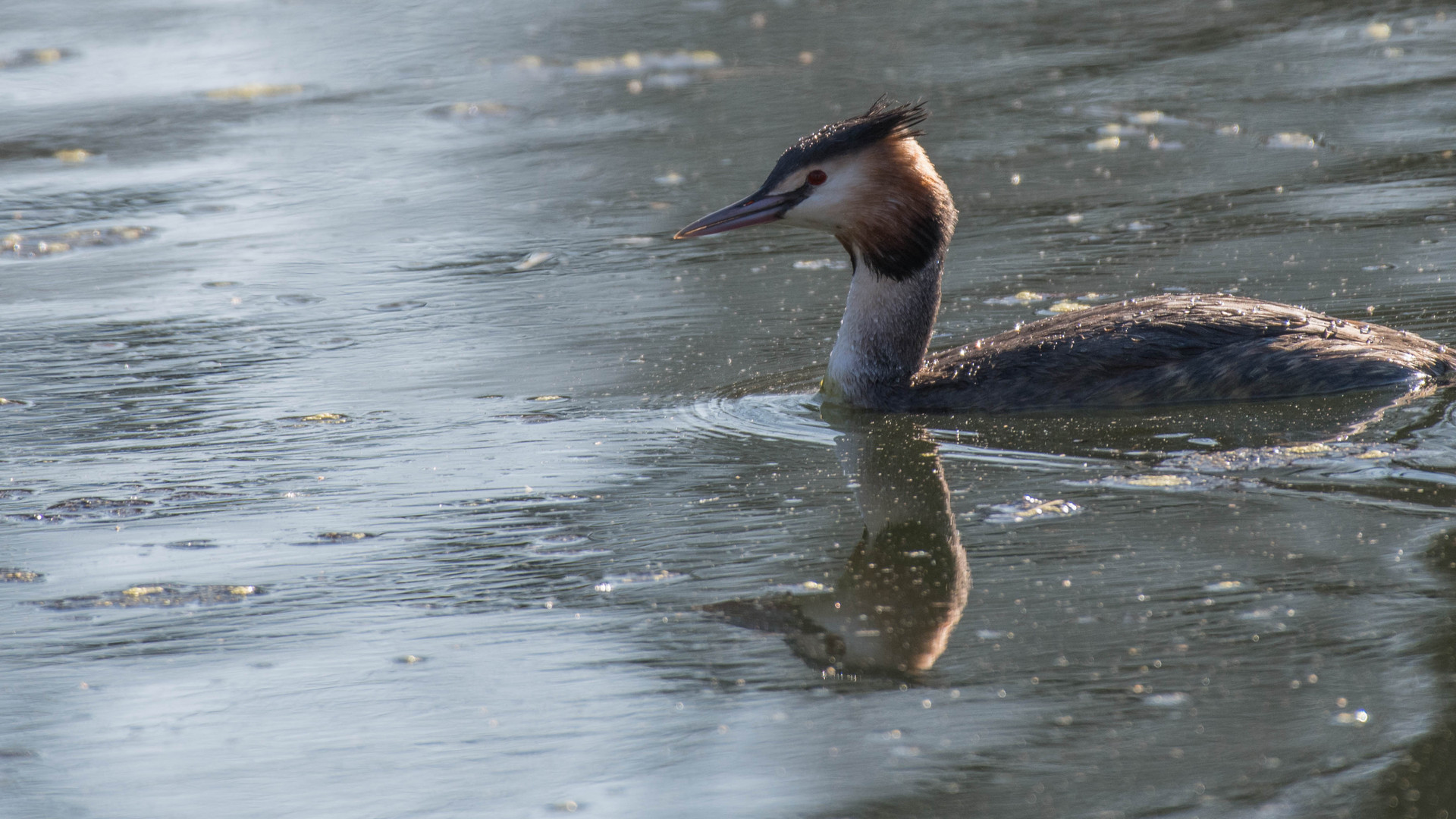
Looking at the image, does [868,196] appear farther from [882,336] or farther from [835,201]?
[882,336]

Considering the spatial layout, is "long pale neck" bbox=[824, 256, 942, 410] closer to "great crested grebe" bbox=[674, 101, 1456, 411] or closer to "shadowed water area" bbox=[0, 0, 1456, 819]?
"great crested grebe" bbox=[674, 101, 1456, 411]

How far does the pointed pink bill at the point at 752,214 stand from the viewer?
704 cm

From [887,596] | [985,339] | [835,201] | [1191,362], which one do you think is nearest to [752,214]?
[835,201]

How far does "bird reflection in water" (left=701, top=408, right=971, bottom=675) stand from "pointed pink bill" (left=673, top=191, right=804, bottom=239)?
139cm

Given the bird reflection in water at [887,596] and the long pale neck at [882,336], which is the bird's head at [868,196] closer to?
the long pale neck at [882,336]

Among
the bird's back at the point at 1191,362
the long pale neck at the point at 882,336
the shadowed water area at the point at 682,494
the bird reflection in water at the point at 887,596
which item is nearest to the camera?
the shadowed water area at the point at 682,494

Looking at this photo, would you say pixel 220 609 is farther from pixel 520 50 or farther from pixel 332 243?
pixel 520 50

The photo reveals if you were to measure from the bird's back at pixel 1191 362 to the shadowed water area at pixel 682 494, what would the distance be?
0.41 ft

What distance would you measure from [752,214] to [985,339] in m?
1.12

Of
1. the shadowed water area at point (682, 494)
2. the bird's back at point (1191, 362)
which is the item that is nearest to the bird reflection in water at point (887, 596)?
the shadowed water area at point (682, 494)

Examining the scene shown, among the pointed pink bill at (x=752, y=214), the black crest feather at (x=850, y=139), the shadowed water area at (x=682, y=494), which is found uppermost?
the black crest feather at (x=850, y=139)

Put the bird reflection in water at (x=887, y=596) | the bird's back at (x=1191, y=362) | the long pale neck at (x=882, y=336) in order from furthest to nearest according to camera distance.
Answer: the long pale neck at (x=882, y=336) < the bird's back at (x=1191, y=362) < the bird reflection in water at (x=887, y=596)

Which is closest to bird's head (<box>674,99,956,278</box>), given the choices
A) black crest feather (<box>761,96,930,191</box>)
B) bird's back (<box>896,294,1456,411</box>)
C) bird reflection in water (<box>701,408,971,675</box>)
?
black crest feather (<box>761,96,930,191</box>)

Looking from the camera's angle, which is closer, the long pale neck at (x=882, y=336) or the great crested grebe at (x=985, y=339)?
the great crested grebe at (x=985, y=339)
